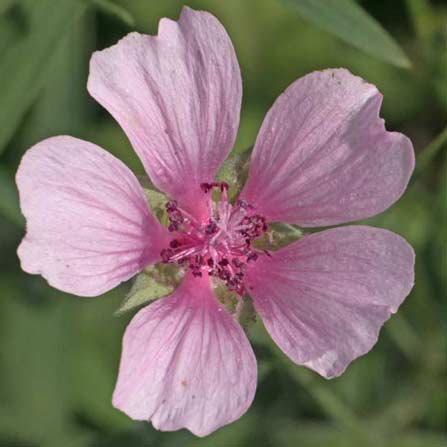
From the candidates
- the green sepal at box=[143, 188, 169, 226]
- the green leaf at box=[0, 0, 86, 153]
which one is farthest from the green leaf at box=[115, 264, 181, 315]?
the green leaf at box=[0, 0, 86, 153]

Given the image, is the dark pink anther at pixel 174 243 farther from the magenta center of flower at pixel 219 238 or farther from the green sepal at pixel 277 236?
the green sepal at pixel 277 236

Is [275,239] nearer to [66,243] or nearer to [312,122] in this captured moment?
[312,122]

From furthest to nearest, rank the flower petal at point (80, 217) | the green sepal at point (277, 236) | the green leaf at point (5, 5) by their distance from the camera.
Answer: the green leaf at point (5, 5) < the green sepal at point (277, 236) < the flower petal at point (80, 217)

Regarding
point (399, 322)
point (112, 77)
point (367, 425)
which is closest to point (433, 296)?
point (399, 322)

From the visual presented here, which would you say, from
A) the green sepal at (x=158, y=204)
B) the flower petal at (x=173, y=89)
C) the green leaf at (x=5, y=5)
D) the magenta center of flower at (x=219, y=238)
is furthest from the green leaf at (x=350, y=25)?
the green leaf at (x=5, y=5)

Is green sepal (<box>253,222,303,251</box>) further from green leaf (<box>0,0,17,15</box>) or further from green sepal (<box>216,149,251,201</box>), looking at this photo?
green leaf (<box>0,0,17,15</box>)
